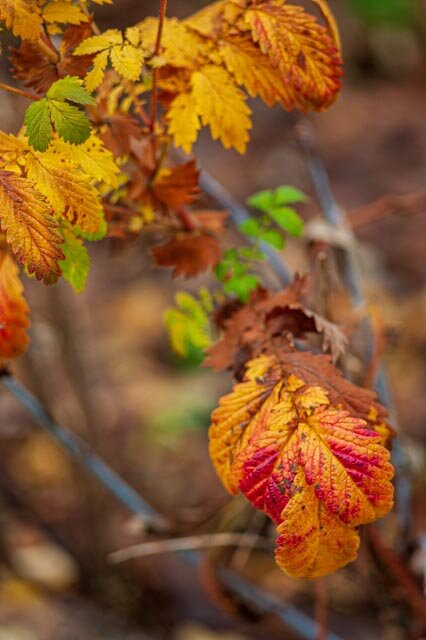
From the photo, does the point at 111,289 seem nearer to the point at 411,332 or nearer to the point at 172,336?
the point at 411,332

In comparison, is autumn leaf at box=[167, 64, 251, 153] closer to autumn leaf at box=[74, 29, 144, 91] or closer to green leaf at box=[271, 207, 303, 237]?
autumn leaf at box=[74, 29, 144, 91]

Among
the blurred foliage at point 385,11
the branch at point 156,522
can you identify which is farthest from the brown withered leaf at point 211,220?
the blurred foliage at point 385,11

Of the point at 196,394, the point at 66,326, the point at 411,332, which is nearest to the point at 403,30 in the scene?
the point at 411,332

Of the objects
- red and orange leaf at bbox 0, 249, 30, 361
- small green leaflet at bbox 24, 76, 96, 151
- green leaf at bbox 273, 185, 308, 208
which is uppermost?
small green leaflet at bbox 24, 76, 96, 151

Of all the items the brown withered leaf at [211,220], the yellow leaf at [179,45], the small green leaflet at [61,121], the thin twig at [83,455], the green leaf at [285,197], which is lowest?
the thin twig at [83,455]

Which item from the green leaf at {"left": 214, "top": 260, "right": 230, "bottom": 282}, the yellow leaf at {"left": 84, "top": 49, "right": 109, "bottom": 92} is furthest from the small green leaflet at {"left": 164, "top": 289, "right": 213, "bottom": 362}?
the yellow leaf at {"left": 84, "top": 49, "right": 109, "bottom": 92}

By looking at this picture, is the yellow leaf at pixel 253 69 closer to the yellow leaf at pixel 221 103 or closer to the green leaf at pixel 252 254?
the yellow leaf at pixel 221 103
